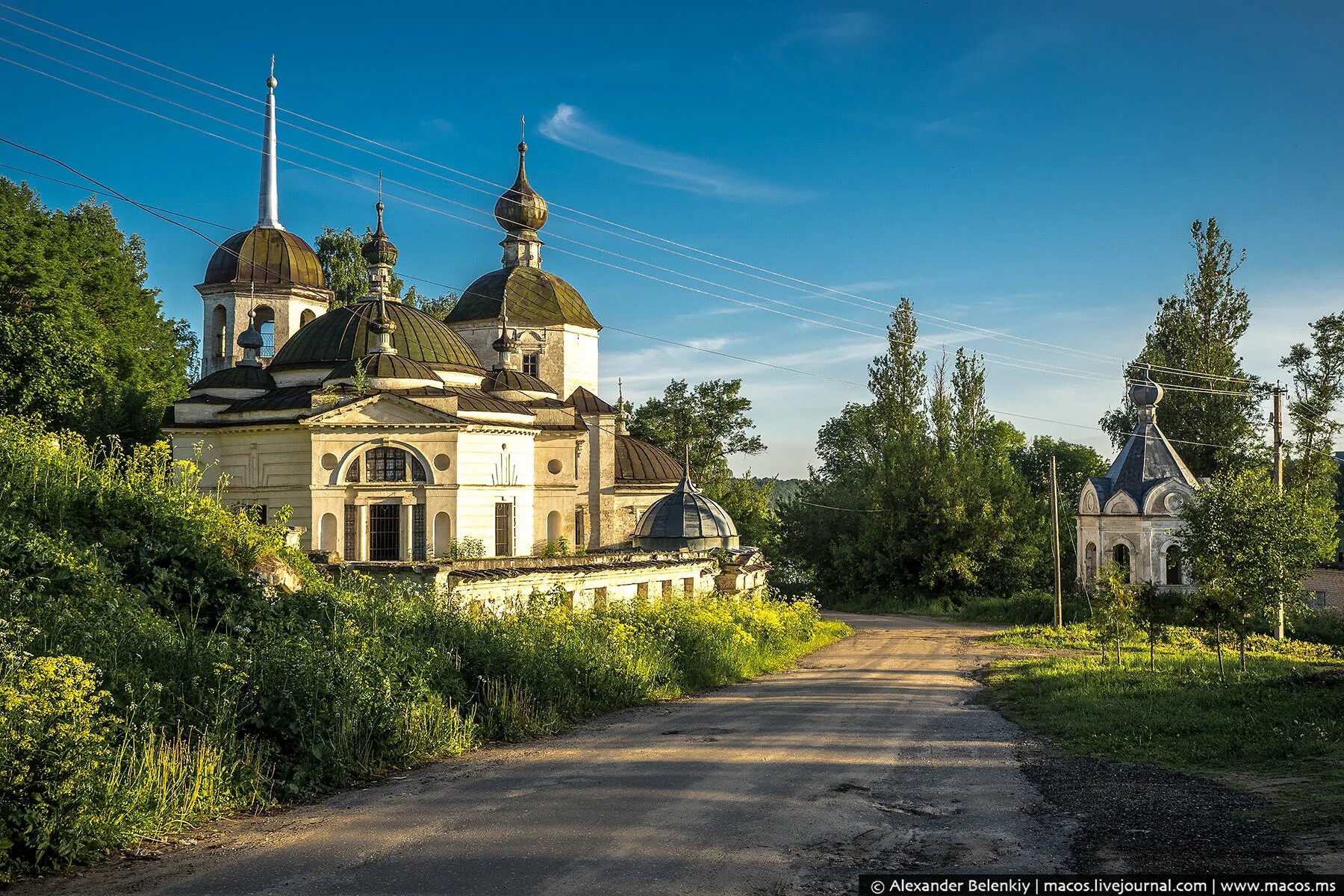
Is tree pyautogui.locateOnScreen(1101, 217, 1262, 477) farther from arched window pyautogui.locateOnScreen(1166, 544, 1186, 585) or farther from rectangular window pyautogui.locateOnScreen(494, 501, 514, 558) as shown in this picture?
rectangular window pyautogui.locateOnScreen(494, 501, 514, 558)

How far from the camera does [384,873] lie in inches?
293

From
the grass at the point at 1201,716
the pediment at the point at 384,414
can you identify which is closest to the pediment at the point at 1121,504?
the grass at the point at 1201,716

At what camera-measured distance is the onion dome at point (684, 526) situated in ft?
Answer: 98.3

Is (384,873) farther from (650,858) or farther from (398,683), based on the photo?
(398,683)

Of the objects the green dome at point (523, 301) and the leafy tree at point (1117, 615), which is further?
the green dome at point (523, 301)

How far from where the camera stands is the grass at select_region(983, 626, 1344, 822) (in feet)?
34.9

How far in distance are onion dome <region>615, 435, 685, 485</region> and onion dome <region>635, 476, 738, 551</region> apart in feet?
35.3

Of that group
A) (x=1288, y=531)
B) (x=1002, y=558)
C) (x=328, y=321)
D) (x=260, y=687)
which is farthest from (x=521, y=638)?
(x=1002, y=558)

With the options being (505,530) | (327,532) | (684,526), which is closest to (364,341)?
(327,532)

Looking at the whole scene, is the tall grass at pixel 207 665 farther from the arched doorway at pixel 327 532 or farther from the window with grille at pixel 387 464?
the window with grille at pixel 387 464

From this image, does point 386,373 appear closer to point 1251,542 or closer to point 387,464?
point 387,464

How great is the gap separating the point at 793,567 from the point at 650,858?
46.3 m

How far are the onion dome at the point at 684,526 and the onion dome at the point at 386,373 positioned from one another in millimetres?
7893

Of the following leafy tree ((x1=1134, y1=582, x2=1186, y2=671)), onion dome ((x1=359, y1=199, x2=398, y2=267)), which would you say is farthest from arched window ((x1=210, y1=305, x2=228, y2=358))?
leafy tree ((x1=1134, y1=582, x2=1186, y2=671))
